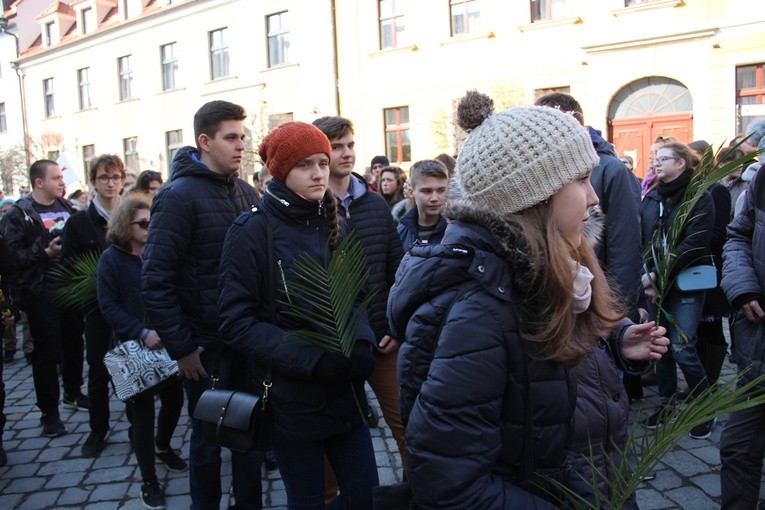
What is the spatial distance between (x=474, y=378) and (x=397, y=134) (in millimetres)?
20343

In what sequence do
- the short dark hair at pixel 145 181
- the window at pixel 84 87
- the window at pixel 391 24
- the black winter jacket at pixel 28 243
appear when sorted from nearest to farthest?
1. the black winter jacket at pixel 28 243
2. the short dark hair at pixel 145 181
3. the window at pixel 391 24
4. the window at pixel 84 87

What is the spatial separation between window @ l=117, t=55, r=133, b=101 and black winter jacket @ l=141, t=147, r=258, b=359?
2904 cm

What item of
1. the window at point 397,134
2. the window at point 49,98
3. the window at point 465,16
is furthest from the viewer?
the window at point 49,98

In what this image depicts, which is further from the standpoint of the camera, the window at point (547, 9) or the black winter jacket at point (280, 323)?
the window at point (547, 9)

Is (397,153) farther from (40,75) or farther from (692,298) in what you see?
(40,75)

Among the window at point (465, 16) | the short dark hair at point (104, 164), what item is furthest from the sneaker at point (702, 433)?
the window at point (465, 16)

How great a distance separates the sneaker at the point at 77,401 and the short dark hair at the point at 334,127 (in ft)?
11.8

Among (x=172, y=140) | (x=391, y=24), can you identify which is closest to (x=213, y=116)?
(x=391, y=24)

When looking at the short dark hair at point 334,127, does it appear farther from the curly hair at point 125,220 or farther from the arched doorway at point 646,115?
the arched doorway at point 646,115

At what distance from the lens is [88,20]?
3198cm

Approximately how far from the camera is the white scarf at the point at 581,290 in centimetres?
164

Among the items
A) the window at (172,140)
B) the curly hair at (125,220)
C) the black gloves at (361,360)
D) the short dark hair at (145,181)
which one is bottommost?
the black gloves at (361,360)

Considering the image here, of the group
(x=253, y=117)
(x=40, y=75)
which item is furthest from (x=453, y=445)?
(x=40, y=75)

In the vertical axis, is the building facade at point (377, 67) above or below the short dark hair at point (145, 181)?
above
